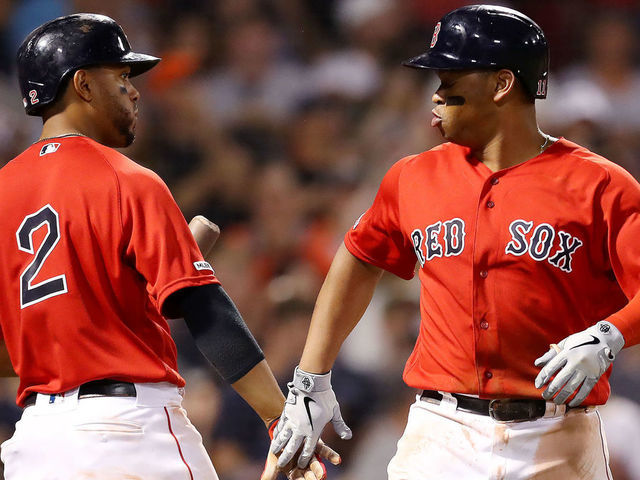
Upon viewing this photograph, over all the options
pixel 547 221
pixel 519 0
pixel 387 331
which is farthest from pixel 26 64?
pixel 519 0

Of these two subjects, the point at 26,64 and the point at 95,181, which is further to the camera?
the point at 26,64

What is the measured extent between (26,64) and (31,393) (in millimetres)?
1074

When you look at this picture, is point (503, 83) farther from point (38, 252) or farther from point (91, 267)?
point (38, 252)

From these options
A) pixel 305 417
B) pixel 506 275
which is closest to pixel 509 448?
pixel 506 275

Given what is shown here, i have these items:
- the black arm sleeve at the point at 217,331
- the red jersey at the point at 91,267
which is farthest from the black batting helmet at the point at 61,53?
the black arm sleeve at the point at 217,331

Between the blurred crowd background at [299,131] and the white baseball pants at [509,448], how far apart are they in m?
2.49

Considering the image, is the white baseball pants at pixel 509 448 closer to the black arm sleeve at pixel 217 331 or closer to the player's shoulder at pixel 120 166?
the black arm sleeve at pixel 217 331

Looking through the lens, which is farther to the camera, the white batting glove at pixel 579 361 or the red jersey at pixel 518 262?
the red jersey at pixel 518 262

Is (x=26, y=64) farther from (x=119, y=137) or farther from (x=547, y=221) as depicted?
(x=547, y=221)

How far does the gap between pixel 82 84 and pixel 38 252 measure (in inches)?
23.4

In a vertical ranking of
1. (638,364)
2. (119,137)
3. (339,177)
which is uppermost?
(119,137)

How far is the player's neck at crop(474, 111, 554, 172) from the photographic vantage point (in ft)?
11.3

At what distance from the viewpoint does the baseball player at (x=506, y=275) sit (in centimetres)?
321

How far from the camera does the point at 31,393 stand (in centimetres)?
319
